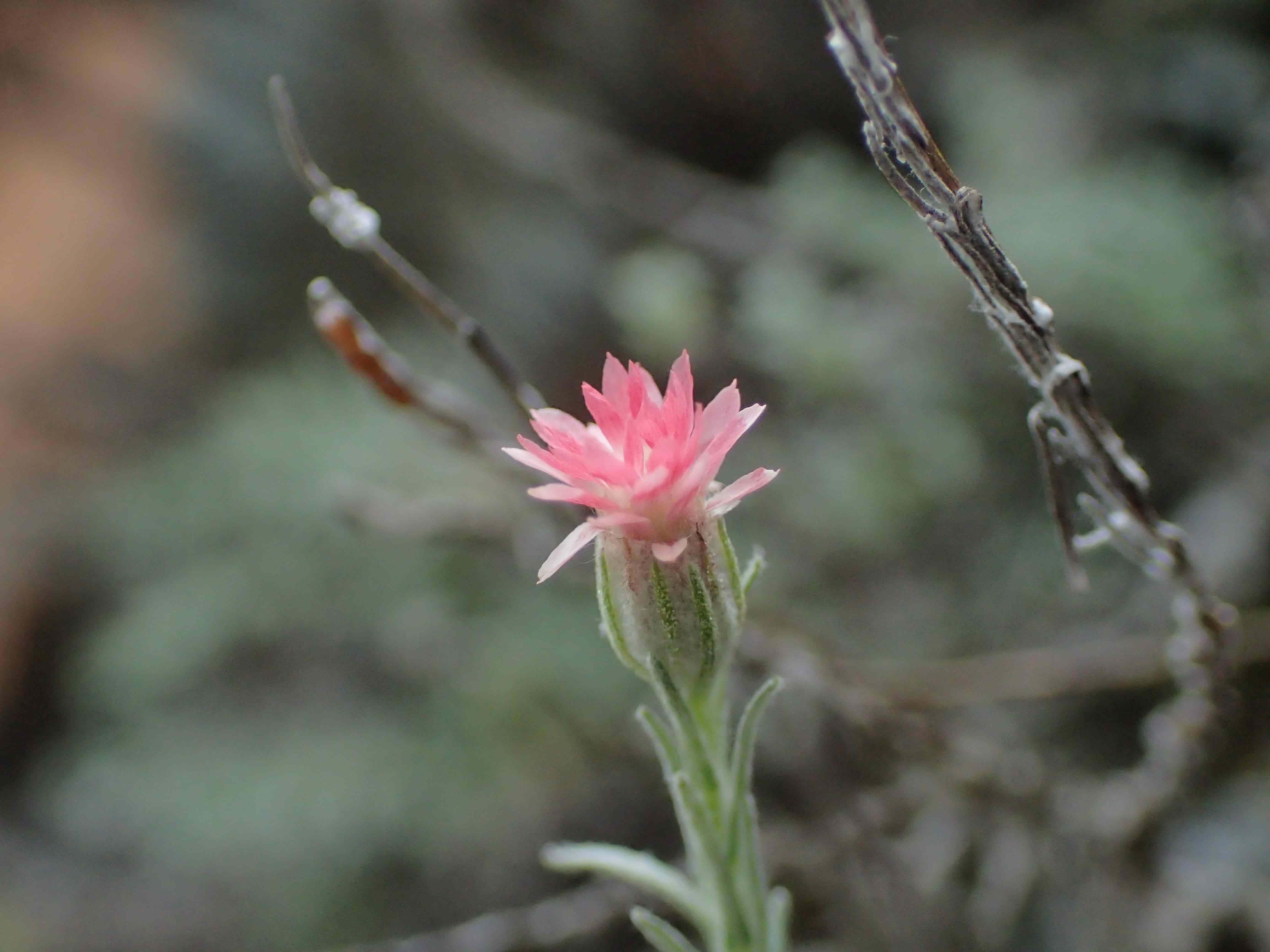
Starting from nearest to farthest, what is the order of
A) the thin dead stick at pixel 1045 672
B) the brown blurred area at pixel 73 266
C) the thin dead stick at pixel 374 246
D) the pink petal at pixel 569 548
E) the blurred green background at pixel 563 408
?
the pink petal at pixel 569 548 < the thin dead stick at pixel 374 246 < the thin dead stick at pixel 1045 672 < the blurred green background at pixel 563 408 < the brown blurred area at pixel 73 266

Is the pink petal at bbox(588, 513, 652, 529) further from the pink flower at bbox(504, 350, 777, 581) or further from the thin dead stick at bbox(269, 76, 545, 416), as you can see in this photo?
the thin dead stick at bbox(269, 76, 545, 416)

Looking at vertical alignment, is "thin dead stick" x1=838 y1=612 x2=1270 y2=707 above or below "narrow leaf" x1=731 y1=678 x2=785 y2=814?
above

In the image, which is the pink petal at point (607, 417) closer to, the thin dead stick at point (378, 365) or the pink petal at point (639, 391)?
the pink petal at point (639, 391)

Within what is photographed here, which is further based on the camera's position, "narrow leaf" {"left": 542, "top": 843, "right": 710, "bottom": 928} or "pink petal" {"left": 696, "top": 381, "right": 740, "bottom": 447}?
"narrow leaf" {"left": 542, "top": 843, "right": 710, "bottom": 928}

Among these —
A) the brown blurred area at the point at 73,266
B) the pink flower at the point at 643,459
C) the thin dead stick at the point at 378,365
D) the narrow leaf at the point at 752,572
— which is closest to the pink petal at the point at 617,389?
the pink flower at the point at 643,459

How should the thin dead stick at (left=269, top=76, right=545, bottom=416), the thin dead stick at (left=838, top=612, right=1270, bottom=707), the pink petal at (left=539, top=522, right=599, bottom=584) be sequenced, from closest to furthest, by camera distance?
the pink petal at (left=539, top=522, right=599, bottom=584) < the thin dead stick at (left=269, top=76, right=545, bottom=416) < the thin dead stick at (left=838, top=612, right=1270, bottom=707)

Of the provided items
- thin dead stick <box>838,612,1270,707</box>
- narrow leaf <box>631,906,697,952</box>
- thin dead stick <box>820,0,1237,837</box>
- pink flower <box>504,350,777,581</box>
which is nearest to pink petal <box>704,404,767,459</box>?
pink flower <box>504,350,777,581</box>

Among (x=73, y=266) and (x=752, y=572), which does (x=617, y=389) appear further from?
(x=73, y=266)
